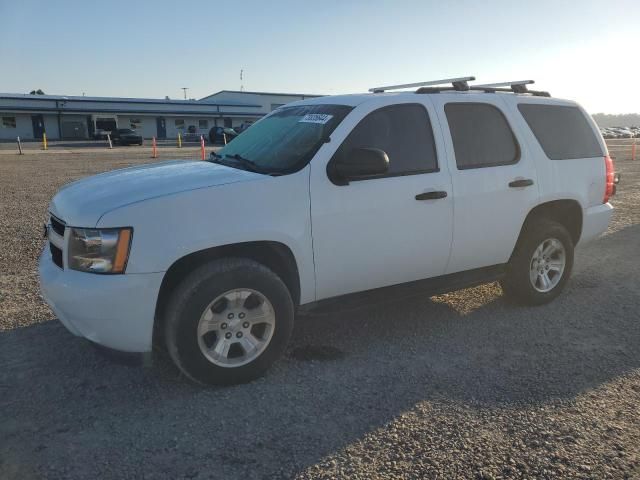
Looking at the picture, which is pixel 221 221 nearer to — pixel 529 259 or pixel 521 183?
pixel 521 183

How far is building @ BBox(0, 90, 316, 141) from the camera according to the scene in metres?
54.5

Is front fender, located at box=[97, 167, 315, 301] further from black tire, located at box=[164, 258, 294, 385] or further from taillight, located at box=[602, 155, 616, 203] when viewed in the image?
taillight, located at box=[602, 155, 616, 203]

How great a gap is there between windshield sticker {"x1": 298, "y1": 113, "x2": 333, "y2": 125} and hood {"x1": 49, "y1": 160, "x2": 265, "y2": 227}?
713mm

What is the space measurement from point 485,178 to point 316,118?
148 centimetres

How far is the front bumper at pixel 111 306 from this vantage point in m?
3.02

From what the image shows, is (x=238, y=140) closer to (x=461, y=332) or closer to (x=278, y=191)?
(x=278, y=191)

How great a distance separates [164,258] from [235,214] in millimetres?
513

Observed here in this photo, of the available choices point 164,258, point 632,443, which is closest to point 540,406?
point 632,443

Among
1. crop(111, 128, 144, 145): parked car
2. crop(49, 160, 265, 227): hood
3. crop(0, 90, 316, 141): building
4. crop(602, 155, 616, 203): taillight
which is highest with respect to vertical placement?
crop(0, 90, 316, 141): building

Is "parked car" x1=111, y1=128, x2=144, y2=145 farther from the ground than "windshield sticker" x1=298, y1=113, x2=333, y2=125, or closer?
farther from the ground

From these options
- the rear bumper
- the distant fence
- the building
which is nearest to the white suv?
the rear bumper

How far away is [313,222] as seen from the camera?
3.52 metres

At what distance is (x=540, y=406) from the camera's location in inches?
127

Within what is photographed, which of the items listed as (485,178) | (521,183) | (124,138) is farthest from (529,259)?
(124,138)
